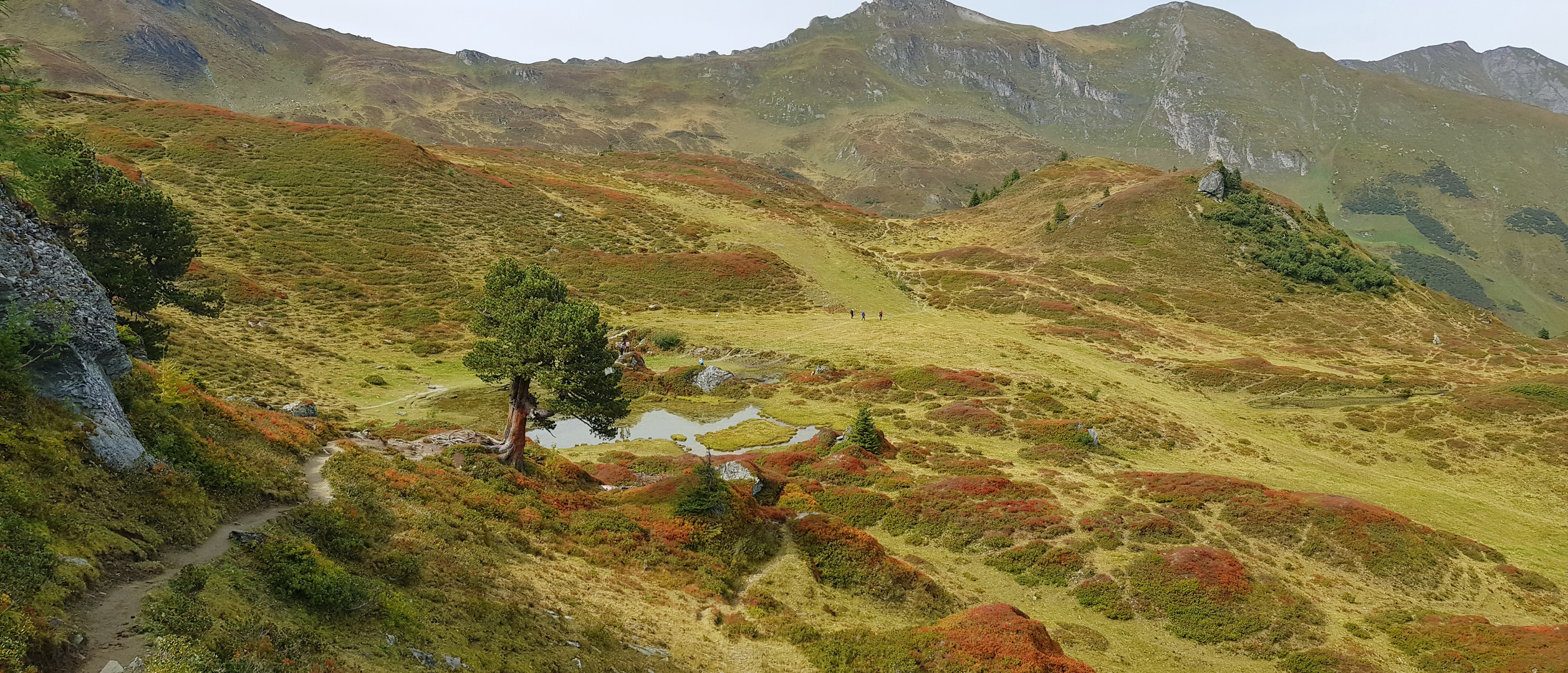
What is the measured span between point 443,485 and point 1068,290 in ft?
266

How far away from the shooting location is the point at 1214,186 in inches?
4188

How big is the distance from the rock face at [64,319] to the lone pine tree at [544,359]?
11.1 meters

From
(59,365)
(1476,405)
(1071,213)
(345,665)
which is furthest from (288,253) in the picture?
(1071,213)

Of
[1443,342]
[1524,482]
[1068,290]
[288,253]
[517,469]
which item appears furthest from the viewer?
[1068,290]

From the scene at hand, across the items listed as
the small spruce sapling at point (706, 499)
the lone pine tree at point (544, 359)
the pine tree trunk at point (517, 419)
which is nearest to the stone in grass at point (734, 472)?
the small spruce sapling at point (706, 499)

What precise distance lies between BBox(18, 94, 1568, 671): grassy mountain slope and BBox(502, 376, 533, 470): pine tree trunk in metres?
1.15

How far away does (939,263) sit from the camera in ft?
324

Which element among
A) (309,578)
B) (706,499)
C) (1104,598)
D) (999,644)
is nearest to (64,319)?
(309,578)

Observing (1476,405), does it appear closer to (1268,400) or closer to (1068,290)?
(1268,400)

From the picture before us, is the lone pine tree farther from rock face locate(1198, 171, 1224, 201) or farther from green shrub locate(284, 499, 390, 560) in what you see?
rock face locate(1198, 171, 1224, 201)

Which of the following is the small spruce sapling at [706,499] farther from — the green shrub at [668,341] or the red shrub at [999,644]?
the green shrub at [668,341]

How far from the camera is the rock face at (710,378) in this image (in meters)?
51.4

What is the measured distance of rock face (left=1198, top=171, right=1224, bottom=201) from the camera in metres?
106

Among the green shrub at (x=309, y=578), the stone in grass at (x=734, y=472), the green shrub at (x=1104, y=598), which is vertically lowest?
the green shrub at (x=1104, y=598)
